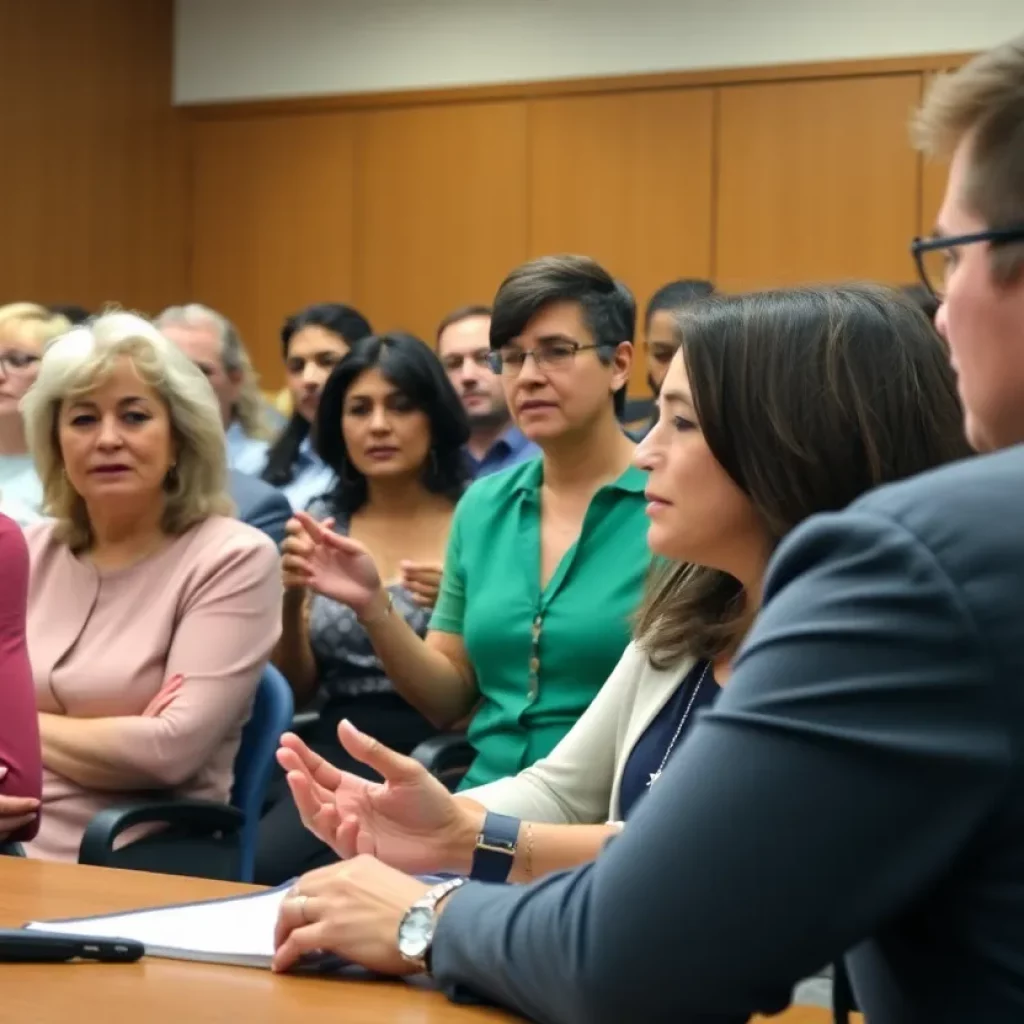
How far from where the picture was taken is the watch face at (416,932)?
125 cm

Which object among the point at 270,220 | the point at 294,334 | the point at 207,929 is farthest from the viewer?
the point at 270,220

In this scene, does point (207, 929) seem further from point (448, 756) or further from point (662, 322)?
point (662, 322)

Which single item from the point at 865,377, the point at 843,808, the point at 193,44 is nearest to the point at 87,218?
the point at 193,44

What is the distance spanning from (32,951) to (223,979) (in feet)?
0.54

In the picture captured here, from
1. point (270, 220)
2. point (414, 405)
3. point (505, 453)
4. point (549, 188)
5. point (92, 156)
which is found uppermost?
point (92, 156)

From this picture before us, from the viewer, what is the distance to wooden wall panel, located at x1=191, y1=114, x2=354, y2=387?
7.60 meters

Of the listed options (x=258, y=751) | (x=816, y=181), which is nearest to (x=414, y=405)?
(x=258, y=751)

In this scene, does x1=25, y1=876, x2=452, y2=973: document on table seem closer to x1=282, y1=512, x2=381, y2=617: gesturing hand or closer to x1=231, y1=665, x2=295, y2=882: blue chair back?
x1=231, y1=665, x2=295, y2=882: blue chair back

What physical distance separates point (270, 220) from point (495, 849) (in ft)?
21.0

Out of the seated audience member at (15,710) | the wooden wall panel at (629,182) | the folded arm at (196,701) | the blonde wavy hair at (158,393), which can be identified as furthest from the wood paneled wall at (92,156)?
the seated audience member at (15,710)

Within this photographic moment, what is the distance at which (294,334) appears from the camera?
4.90 m

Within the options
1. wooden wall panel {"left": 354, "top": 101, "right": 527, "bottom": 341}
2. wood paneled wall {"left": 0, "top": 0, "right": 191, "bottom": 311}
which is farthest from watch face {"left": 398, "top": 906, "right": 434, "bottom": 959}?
wood paneled wall {"left": 0, "top": 0, "right": 191, "bottom": 311}

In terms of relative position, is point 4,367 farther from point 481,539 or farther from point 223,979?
point 223,979

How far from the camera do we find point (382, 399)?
3752 millimetres
